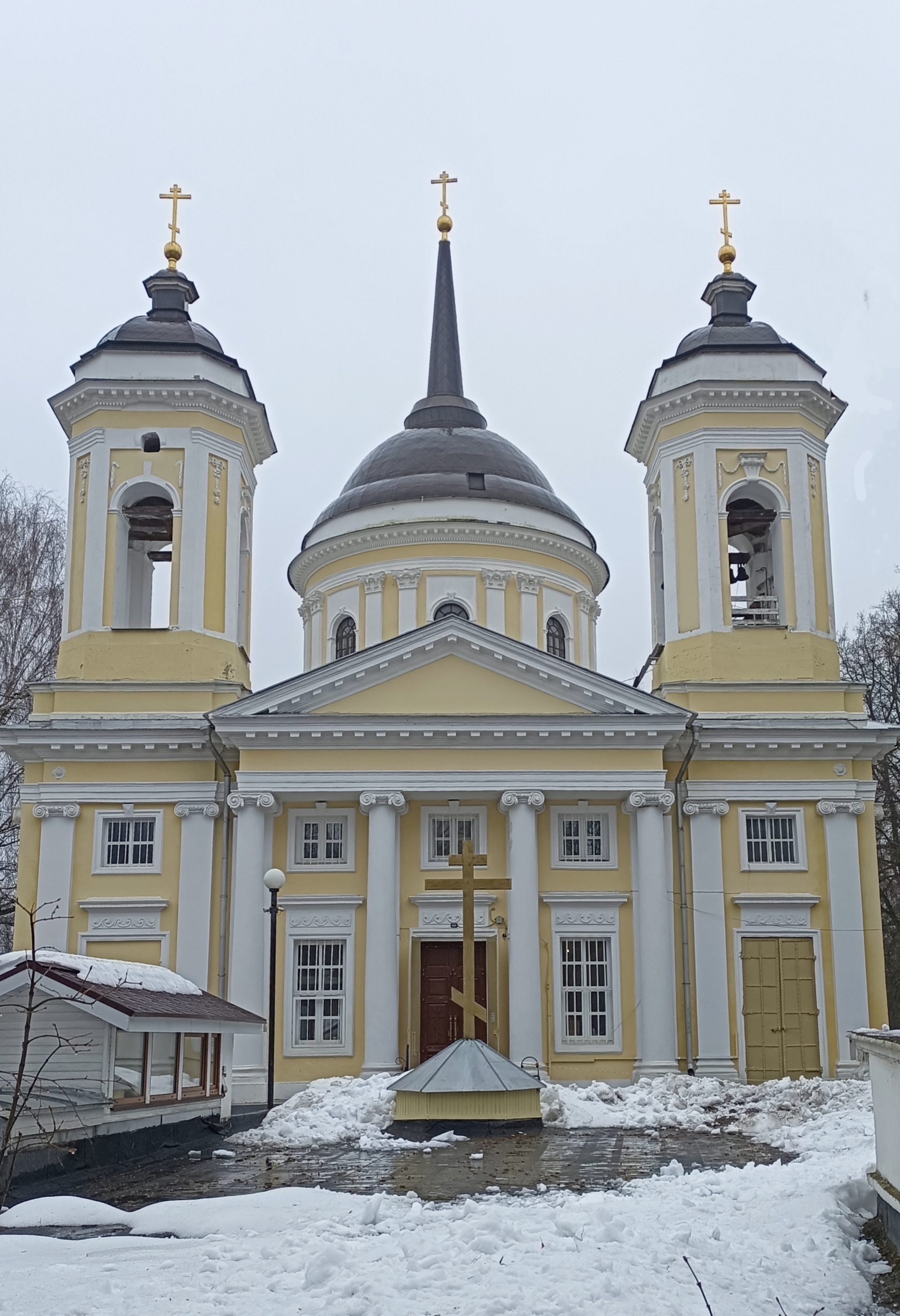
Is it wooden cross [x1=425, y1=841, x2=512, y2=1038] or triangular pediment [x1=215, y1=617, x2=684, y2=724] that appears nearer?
wooden cross [x1=425, y1=841, x2=512, y2=1038]

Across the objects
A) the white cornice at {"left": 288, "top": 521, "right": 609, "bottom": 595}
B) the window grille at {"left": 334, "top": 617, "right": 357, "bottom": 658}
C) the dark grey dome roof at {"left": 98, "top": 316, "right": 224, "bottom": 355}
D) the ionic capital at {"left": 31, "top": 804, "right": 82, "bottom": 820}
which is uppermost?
the dark grey dome roof at {"left": 98, "top": 316, "right": 224, "bottom": 355}

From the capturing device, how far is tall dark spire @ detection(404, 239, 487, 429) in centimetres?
3431

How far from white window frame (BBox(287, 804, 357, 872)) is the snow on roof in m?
7.13

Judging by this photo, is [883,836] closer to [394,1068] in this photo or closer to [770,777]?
[770,777]

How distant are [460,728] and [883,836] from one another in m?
17.3

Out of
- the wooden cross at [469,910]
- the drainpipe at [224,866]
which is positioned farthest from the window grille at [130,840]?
the wooden cross at [469,910]

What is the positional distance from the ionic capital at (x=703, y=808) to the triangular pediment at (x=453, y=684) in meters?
1.93

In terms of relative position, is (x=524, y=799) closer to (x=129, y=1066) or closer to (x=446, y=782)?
(x=446, y=782)

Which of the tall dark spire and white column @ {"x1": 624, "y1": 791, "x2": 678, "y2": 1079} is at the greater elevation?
the tall dark spire

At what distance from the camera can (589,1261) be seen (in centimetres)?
728

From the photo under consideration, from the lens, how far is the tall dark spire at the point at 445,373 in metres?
34.3

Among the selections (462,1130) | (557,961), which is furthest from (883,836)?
(462,1130)

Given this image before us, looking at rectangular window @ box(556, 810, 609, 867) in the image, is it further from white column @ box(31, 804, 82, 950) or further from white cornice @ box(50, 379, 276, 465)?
white cornice @ box(50, 379, 276, 465)

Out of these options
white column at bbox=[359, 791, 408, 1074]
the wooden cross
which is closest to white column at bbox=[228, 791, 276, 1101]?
white column at bbox=[359, 791, 408, 1074]
